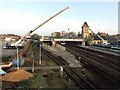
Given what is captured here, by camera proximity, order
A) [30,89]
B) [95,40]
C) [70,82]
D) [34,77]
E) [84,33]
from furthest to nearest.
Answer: [84,33] < [95,40] < [34,77] < [70,82] < [30,89]

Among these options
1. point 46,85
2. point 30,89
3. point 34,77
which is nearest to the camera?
point 30,89

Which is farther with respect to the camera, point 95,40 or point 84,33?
point 84,33

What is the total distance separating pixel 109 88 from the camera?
27.1m

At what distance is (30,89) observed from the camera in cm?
2655

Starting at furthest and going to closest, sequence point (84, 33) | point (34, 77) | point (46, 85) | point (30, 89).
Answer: point (84, 33)
point (34, 77)
point (46, 85)
point (30, 89)

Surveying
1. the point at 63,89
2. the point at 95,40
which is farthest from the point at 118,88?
the point at 95,40

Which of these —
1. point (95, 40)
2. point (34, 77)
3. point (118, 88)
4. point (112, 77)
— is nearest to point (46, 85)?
point (34, 77)

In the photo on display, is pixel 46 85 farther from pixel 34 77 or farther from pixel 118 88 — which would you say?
pixel 118 88

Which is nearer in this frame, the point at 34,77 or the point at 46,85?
the point at 46,85

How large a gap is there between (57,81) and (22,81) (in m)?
4.57

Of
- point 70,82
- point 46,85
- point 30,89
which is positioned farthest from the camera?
point 70,82

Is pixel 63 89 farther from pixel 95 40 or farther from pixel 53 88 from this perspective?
pixel 95 40

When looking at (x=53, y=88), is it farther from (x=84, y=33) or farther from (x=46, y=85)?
(x=84, y=33)

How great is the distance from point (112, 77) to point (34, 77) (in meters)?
11.2
